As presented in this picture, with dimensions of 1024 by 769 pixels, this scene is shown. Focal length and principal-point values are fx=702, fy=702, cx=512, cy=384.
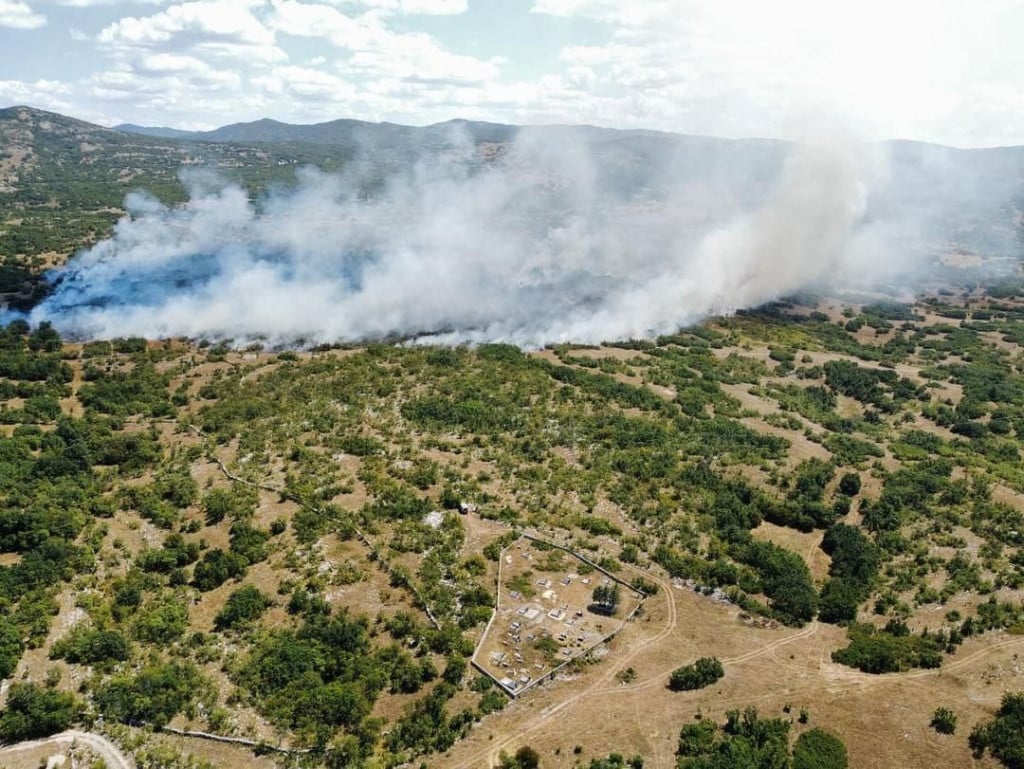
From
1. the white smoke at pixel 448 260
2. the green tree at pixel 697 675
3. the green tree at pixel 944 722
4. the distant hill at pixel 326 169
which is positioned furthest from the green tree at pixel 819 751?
the distant hill at pixel 326 169

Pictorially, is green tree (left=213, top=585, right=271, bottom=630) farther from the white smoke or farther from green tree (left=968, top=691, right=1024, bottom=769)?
the white smoke

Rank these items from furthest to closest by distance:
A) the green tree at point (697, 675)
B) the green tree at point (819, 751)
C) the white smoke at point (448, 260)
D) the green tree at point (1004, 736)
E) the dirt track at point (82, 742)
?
the white smoke at point (448, 260), the green tree at point (697, 675), the dirt track at point (82, 742), the green tree at point (819, 751), the green tree at point (1004, 736)

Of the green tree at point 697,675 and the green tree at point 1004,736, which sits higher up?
the green tree at point 1004,736

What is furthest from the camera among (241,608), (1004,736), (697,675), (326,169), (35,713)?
(326,169)

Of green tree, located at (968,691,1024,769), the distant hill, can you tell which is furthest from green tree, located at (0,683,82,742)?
the distant hill

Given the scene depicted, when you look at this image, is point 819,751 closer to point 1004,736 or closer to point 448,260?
point 1004,736

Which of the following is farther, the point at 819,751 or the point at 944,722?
the point at 944,722

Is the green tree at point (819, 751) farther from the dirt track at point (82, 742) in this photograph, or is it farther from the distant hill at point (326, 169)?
the distant hill at point (326, 169)

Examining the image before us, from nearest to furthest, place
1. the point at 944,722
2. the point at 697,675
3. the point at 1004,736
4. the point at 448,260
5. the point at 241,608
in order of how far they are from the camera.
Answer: the point at 1004,736, the point at 944,722, the point at 697,675, the point at 241,608, the point at 448,260

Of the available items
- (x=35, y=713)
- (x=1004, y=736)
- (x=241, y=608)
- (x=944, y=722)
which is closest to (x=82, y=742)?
(x=35, y=713)
